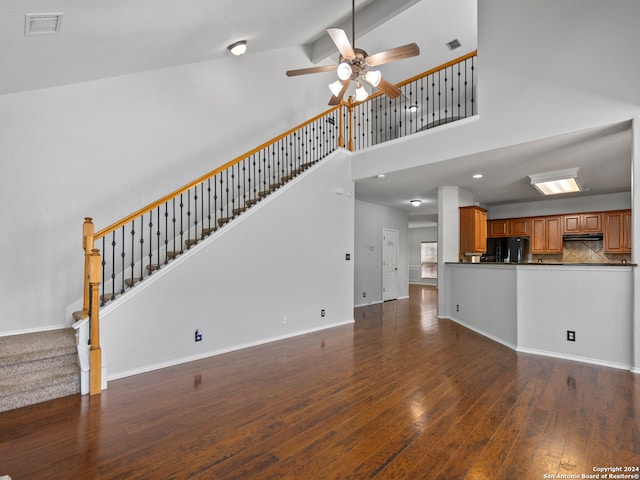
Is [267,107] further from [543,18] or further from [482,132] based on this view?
[543,18]

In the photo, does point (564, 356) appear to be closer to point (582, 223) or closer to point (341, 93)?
point (341, 93)

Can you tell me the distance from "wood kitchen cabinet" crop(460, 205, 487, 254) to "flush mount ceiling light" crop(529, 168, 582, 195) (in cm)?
120

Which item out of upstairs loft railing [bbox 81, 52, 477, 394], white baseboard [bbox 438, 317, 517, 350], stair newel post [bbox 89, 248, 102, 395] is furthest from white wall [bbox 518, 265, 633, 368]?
stair newel post [bbox 89, 248, 102, 395]

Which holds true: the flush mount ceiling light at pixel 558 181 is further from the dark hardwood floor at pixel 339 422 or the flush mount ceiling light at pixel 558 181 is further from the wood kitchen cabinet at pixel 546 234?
the dark hardwood floor at pixel 339 422

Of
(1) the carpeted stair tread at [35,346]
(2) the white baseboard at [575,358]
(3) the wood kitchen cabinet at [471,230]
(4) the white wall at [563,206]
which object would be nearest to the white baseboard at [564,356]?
(2) the white baseboard at [575,358]

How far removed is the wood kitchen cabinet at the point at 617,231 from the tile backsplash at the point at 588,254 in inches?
7.7

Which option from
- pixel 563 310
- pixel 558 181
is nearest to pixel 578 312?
pixel 563 310

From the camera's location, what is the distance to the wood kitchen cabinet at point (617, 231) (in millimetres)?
7133

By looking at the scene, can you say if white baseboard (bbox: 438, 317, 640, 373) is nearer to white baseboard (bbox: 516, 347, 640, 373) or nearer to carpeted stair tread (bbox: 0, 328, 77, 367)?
white baseboard (bbox: 516, 347, 640, 373)

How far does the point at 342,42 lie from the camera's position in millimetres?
3475

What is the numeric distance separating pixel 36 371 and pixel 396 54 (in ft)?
15.5

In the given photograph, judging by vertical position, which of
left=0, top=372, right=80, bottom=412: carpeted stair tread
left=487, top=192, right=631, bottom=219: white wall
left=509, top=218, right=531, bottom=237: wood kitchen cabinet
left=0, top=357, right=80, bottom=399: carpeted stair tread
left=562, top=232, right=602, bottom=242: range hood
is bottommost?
left=0, top=372, right=80, bottom=412: carpeted stair tread

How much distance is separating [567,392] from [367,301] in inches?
219

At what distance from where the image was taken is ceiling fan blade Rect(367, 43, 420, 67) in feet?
11.5
